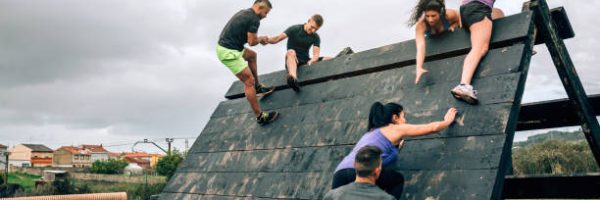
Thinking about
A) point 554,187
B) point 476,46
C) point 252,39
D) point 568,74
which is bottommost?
point 554,187

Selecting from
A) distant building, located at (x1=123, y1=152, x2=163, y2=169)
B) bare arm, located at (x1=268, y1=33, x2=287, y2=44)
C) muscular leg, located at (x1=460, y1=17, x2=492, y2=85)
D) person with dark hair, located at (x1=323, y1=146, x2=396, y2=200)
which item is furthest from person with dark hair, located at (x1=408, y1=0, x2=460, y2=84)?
distant building, located at (x1=123, y1=152, x2=163, y2=169)

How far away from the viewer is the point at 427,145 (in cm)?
304

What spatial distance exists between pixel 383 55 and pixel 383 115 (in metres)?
1.53

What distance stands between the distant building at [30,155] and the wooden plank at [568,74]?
352 feet

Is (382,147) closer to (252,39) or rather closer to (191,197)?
(191,197)

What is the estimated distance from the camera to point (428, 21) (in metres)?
3.74

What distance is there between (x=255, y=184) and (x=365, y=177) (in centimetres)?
159

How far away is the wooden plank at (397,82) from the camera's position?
316 cm

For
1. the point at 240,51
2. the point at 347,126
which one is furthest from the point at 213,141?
the point at 347,126

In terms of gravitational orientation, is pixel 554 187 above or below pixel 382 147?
below

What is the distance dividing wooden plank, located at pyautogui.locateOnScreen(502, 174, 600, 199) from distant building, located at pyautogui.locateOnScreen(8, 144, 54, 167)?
106 m

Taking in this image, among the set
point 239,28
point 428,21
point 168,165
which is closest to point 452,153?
point 428,21

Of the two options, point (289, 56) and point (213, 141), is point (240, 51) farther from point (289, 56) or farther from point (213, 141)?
point (213, 141)

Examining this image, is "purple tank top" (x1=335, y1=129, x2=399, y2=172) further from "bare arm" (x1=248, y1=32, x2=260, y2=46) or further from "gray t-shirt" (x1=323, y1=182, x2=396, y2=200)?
"bare arm" (x1=248, y1=32, x2=260, y2=46)
